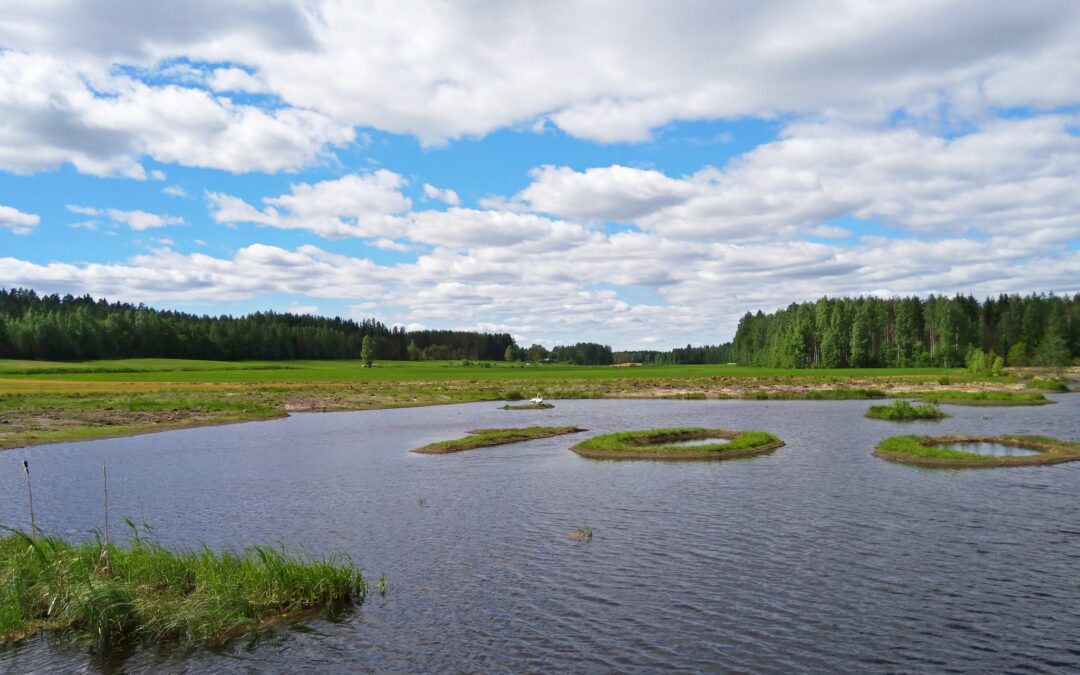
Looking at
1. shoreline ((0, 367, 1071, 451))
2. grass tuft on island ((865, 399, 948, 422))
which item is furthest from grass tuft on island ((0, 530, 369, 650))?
grass tuft on island ((865, 399, 948, 422))

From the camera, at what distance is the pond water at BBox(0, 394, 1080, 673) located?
1681 cm

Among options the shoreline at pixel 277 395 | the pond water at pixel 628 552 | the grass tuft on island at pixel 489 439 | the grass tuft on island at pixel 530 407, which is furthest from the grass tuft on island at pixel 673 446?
the shoreline at pixel 277 395

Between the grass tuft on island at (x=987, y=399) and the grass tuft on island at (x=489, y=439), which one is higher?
the grass tuft on island at (x=987, y=399)

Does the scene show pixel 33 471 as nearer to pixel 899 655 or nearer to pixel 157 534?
pixel 157 534

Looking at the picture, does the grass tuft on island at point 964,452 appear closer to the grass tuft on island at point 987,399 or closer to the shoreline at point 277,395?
the grass tuft on island at point 987,399

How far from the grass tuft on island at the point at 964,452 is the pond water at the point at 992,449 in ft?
1.30

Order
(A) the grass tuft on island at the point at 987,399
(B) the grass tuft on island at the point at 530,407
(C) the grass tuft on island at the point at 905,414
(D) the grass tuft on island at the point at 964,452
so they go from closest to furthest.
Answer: (D) the grass tuft on island at the point at 964,452 → (C) the grass tuft on island at the point at 905,414 → (A) the grass tuft on island at the point at 987,399 → (B) the grass tuft on island at the point at 530,407

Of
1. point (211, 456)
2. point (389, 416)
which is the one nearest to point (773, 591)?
point (211, 456)

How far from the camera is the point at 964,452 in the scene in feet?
143

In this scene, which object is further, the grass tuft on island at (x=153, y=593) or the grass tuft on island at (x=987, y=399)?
the grass tuft on island at (x=987, y=399)

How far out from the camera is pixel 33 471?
4500cm

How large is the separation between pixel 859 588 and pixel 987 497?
15.7m

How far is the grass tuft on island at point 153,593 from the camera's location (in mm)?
18109

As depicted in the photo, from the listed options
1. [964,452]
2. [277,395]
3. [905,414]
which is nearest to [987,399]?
[905,414]
